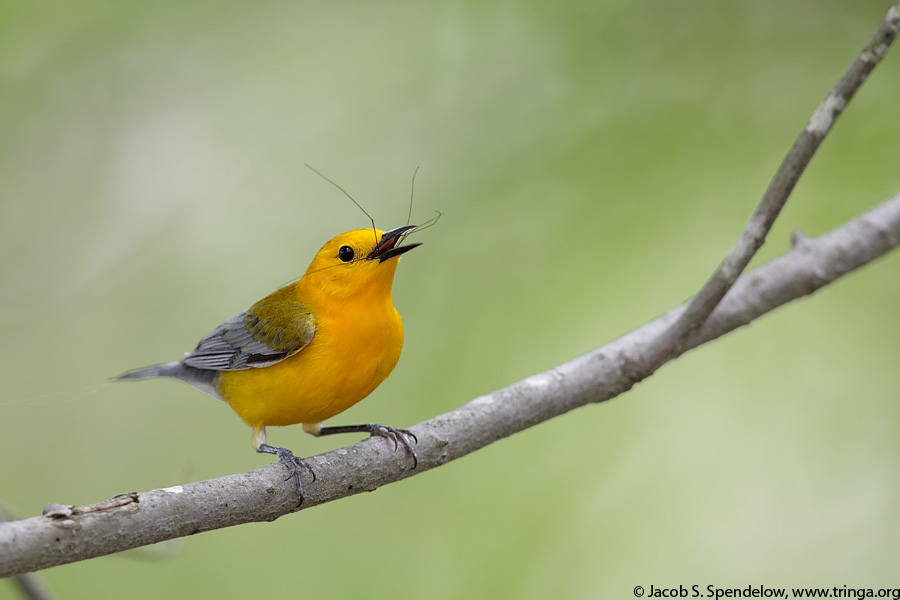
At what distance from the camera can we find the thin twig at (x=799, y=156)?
8.80ft

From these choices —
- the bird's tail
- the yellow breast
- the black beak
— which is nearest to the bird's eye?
the black beak

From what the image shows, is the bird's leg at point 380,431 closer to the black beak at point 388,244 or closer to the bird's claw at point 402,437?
the bird's claw at point 402,437

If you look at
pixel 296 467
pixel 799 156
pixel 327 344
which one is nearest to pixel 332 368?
pixel 327 344

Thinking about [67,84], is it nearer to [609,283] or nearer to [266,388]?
[266,388]

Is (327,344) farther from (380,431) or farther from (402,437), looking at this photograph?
(402,437)

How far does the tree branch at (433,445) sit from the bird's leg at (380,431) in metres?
0.03

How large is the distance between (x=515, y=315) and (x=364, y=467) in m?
2.97

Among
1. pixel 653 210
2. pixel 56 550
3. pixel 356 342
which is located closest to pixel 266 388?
pixel 356 342

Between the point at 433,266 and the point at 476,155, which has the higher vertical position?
the point at 476,155

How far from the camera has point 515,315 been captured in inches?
239

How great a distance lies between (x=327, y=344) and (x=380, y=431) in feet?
1.69

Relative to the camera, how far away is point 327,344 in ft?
12.4

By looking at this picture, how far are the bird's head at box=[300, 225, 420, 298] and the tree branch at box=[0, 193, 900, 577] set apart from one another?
2.55 ft

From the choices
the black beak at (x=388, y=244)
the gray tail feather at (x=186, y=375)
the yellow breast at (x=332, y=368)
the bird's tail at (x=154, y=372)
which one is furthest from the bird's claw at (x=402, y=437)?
the bird's tail at (x=154, y=372)
